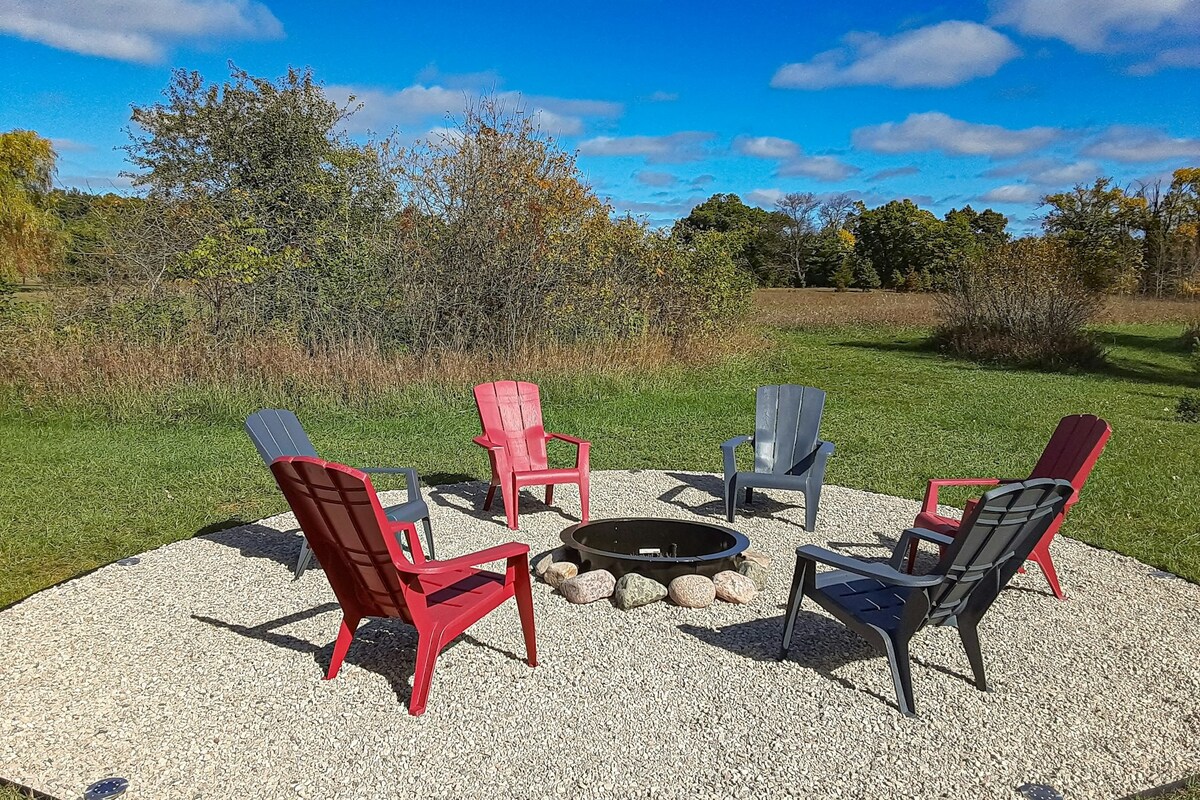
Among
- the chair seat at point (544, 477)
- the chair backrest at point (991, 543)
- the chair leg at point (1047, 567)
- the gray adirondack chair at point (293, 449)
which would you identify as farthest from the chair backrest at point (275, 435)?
the chair leg at point (1047, 567)

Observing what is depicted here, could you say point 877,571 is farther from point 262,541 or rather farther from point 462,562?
point 262,541

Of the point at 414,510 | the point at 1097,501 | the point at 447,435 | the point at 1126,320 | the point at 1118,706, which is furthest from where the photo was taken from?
the point at 1126,320

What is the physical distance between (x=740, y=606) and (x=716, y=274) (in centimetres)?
1006

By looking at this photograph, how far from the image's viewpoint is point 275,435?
4.77 meters

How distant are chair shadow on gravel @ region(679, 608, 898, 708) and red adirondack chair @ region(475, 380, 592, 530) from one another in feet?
5.84

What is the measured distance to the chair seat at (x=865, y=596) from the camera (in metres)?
3.26

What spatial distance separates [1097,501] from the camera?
247 inches

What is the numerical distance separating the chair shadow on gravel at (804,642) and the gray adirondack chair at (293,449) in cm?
164

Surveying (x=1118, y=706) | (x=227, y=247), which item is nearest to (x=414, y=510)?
(x=1118, y=706)

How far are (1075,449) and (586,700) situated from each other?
2917 mm

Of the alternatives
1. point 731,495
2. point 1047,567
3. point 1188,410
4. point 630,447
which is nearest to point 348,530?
point 731,495

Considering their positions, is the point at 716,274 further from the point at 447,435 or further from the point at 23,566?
the point at 23,566

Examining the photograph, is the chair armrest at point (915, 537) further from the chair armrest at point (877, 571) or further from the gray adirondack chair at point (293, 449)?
the gray adirondack chair at point (293, 449)

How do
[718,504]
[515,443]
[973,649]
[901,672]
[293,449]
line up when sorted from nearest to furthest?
[901,672] < [973,649] < [293,449] < [515,443] < [718,504]
